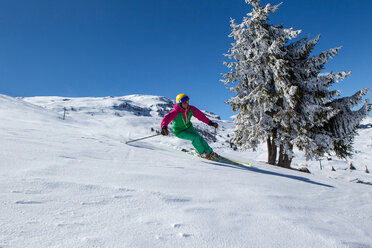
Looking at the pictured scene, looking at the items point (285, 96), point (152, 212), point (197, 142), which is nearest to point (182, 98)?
point (197, 142)

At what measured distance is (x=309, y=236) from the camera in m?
1.43

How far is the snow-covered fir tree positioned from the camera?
902 cm

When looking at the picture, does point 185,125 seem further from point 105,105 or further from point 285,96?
point 105,105

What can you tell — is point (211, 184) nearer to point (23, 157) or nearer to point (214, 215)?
point (214, 215)

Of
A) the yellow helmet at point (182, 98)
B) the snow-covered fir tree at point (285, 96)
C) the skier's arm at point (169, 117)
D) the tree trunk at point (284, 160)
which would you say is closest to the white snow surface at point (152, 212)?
the skier's arm at point (169, 117)

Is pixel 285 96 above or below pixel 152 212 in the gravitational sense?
above

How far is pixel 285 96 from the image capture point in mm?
9023

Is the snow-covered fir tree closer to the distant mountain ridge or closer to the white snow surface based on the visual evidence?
the white snow surface

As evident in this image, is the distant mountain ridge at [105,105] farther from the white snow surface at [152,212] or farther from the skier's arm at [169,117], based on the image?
the white snow surface at [152,212]

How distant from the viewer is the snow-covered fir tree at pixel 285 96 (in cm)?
902

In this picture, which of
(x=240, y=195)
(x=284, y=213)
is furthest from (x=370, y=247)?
(x=240, y=195)

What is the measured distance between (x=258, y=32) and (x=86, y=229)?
11.5m

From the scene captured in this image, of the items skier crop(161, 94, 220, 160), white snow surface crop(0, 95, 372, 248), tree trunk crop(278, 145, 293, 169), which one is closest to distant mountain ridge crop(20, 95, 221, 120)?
tree trunk crop(278, 145, 293, 169)

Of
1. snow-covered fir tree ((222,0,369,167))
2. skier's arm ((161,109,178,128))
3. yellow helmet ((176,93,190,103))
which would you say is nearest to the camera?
skier's arm ((161,109,178,128))
